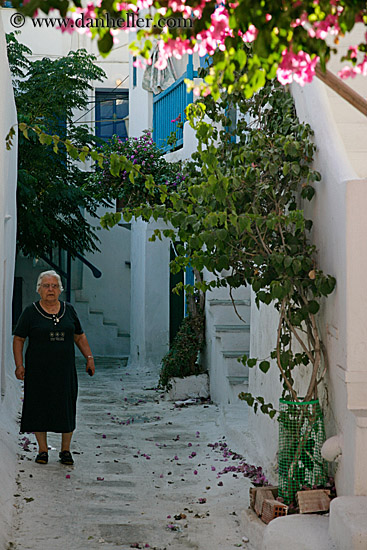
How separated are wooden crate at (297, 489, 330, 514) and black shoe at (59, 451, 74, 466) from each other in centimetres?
249

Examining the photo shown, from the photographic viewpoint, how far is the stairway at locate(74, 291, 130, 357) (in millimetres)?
17172

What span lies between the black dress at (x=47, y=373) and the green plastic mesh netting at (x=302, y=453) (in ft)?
7.11

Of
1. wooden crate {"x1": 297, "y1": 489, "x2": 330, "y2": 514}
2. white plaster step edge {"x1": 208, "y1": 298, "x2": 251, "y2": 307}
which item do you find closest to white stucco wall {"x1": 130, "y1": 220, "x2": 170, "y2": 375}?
white plaster step edge {"x1": 208, "y1": 298, "x2": 251, "y2": 307}

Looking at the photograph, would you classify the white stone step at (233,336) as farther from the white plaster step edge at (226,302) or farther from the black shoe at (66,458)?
the black shoe at (66,458)

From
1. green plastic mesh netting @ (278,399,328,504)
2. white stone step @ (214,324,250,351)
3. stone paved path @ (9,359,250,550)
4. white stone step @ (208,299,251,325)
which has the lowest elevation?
stone paved path @ (9,359,250,550)

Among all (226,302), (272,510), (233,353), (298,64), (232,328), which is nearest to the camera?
(298,64)

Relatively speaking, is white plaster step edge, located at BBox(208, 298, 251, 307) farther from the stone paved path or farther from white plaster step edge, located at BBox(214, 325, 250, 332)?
the stone paved path

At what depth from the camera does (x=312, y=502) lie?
4.61 meters

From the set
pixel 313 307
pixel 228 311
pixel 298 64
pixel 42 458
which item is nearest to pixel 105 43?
pixel 298 64

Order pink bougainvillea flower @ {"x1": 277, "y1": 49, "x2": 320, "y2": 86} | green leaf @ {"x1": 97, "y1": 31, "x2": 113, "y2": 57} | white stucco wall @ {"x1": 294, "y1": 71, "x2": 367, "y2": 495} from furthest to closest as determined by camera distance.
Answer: white stucco wall @ {"x1": 294, "y1": 71, "x2": 367, "y2": 495}, pink bougainvillea flower @ {"x1": 277, "y1": 49, "x2": 320, "y2": 86}, green leaf @ {"x1": 97, "y1": 31, "x2": 113, "y2": 57}

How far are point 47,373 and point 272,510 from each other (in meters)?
2.42

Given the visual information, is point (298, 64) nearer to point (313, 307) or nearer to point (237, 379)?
point (313, 307)

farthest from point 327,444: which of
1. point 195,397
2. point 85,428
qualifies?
point 195,397

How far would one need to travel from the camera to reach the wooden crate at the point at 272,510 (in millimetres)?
4734
